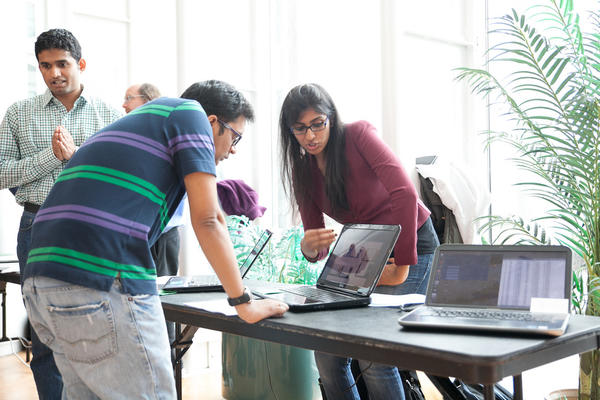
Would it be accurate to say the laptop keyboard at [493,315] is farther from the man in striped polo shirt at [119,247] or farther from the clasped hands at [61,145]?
the clasped hands at [61,145]

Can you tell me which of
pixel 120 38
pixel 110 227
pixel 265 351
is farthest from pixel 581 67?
pixel 120 38

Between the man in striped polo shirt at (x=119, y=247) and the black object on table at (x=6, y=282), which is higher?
the man in striped polo shirt at (x=119, y=247)

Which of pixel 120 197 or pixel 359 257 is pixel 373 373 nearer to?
pixel 359 257

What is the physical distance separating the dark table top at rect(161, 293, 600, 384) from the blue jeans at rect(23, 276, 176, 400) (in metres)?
0.31

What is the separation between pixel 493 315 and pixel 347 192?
919mm

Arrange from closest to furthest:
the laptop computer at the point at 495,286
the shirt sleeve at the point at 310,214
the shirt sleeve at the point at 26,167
→ the laptop computer at the point at 495,286
the shirt sleeve at the point at 310,214
the shirt sleeve at the point at 26,167

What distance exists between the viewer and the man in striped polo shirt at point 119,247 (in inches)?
47.7

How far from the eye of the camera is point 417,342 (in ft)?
3.84

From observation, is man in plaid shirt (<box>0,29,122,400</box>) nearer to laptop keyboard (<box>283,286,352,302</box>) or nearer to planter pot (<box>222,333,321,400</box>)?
planter pot (<box>222,333,321,400</box>)

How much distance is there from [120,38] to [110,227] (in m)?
3.46

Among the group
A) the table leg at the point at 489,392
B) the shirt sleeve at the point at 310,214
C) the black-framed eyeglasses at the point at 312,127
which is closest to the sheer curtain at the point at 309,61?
the shirt sleeve at the point at 310,214

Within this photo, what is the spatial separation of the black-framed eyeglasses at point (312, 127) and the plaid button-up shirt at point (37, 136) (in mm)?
945

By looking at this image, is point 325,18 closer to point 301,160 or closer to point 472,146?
point 472,146

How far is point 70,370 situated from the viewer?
1.29 meters
